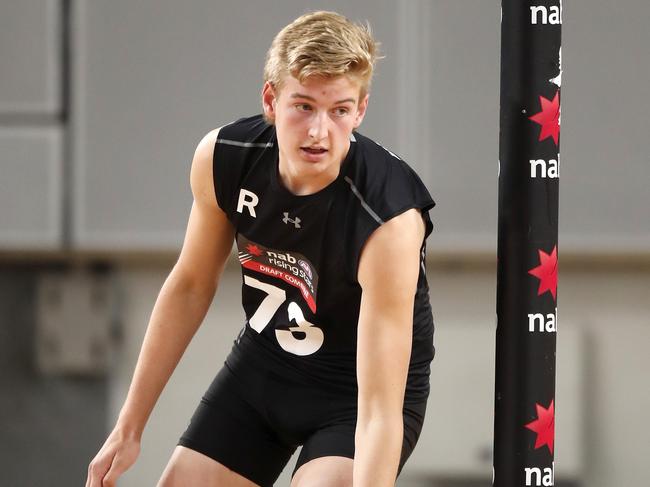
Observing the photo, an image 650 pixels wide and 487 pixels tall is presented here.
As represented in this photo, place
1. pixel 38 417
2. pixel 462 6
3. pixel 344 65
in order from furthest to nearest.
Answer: pixel 38 417 < pixel 462 6 < pixel 344 65

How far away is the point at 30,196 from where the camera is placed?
9.76 ft

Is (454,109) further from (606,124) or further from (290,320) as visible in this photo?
(290,320)

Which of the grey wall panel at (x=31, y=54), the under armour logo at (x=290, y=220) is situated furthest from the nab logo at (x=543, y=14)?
the grey wall panel at (x=31, y=54)

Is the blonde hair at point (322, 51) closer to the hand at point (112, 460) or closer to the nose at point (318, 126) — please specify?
the nose at point (318, 126)

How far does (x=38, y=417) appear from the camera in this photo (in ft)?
9.99

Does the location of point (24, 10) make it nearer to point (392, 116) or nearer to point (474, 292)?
point (392, 116)

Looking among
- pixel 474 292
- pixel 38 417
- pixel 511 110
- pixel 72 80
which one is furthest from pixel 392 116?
pixel 511 110

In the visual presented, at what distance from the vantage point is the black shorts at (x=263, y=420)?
4.76ft

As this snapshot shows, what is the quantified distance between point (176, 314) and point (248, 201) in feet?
0.74

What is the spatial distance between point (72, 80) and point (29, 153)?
10.0 inches

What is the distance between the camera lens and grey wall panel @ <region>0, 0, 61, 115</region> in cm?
292

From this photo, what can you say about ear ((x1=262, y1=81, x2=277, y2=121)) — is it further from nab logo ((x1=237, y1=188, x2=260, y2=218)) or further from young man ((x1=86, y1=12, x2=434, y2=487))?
nab logo ((x1=237, y1=188, x2=260, y2=218))

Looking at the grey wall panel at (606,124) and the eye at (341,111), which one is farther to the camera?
the grey wall panel at (606,124)

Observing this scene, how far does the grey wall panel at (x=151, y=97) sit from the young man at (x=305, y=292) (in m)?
1.44
